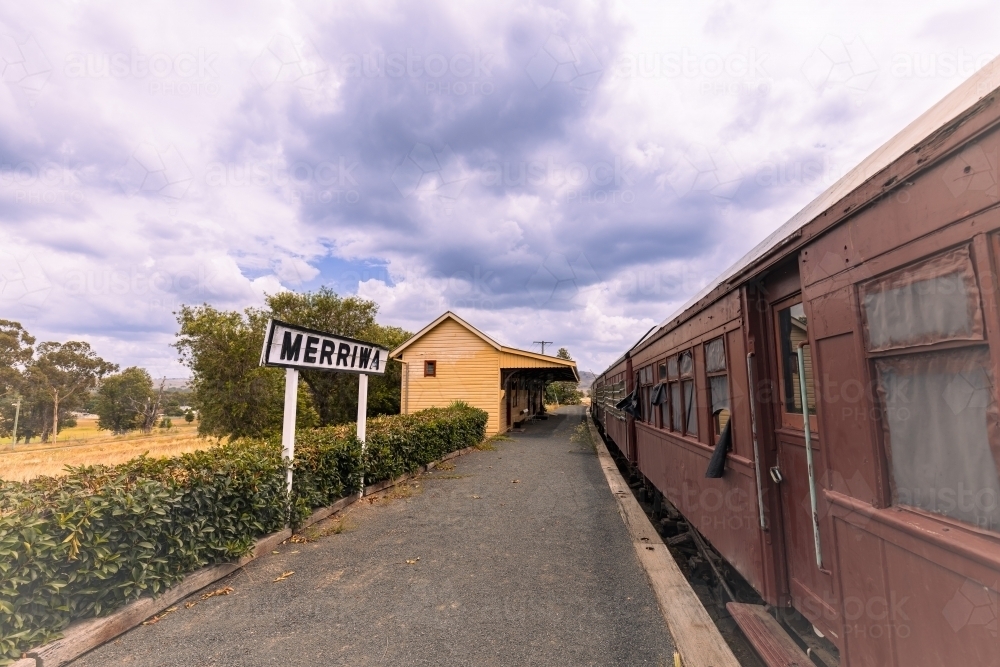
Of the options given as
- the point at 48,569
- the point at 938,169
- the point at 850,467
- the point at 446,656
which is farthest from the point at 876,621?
the point at 48,569

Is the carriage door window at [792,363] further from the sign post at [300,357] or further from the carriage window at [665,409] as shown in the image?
the sign post at [300,357]

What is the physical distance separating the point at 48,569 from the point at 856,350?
4987 mm

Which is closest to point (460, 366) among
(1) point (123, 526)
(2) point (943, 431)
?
(1) point (123, 526)

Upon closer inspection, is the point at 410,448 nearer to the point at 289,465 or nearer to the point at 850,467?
the point at 289,465

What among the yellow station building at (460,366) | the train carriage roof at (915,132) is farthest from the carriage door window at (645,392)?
the yellow station building at (460,366)

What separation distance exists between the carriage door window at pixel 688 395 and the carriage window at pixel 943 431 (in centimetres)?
310

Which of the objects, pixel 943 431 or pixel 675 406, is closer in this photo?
pixel 943 431

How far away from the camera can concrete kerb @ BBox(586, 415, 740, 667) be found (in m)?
3.18

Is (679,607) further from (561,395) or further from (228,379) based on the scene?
(561,395)

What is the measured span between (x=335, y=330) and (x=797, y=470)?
30.3 m

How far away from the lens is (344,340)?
756cm

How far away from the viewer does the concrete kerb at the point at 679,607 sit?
318 centimetres

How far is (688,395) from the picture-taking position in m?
5.59

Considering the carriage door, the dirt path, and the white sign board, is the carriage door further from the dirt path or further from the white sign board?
the white sign board
